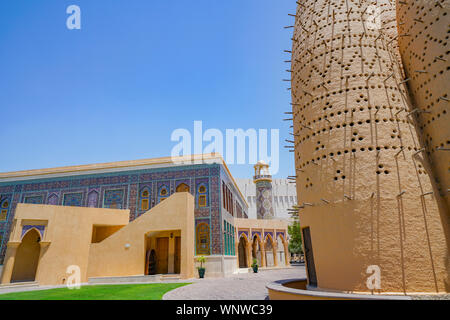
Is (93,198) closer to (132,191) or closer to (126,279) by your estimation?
(132,191)

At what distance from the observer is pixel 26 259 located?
65.5 ft

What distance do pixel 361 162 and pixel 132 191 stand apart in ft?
69.6

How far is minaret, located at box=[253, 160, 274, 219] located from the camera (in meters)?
36.0

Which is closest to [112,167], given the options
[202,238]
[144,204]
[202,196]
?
[144,204]

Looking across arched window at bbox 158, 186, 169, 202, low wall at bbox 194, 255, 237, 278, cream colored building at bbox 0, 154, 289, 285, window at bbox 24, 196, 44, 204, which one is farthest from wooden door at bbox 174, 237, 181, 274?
window at bbox 24, 196, 44, 204

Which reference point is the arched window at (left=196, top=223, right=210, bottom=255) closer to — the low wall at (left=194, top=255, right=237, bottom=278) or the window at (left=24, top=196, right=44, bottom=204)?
the low wall at (left=194, top=255, right=237, bottom=278)

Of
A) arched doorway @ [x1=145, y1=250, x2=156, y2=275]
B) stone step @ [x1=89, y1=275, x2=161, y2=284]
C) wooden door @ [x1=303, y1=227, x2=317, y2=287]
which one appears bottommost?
stone step @ [x1=89, y1=275, x2=161, y2=284]

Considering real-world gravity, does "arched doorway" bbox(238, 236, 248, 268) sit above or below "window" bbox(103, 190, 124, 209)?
below

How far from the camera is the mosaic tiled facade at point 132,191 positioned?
2191 centimetres

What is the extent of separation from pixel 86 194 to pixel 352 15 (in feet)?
81.4

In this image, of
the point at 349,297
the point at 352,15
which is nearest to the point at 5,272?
the point at 349,297

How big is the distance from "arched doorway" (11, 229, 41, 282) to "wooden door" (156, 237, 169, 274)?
27.5 feet

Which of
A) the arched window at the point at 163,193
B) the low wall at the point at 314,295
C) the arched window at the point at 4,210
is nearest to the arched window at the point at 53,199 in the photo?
the arched window at the point at 4,210
